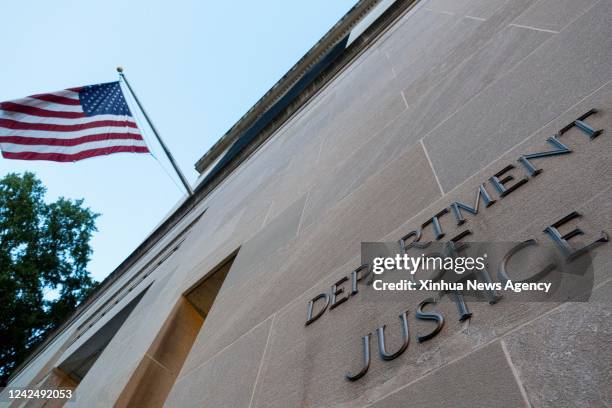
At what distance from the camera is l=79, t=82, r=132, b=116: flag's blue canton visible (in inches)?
343

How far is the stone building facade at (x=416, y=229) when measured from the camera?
1803 millimetres

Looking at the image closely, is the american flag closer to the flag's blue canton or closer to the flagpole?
the flag's blue canton

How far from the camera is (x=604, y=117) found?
2.30 m

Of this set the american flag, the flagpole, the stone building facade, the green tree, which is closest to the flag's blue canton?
the american flag

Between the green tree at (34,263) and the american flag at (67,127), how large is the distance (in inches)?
369

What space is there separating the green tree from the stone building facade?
12186 millimetres

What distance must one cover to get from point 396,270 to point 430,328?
0.57 metres

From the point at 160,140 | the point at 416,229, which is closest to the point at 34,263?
the point at 160,140

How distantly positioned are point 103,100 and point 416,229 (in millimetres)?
7930

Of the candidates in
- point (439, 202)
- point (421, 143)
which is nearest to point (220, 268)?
point (421, 143)

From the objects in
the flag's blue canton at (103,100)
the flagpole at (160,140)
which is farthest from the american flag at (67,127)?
the flagpole at (160,140)

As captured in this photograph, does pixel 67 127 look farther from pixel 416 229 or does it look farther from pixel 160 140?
pixel 416 229

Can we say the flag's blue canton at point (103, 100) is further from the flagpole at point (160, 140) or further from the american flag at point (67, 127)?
the flagpole at point (160, 140)

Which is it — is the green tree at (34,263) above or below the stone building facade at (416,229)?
above
